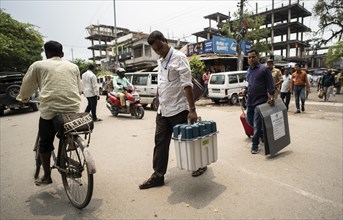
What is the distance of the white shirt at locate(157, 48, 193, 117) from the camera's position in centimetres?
277

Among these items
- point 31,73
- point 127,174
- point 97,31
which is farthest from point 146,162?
point 97,31

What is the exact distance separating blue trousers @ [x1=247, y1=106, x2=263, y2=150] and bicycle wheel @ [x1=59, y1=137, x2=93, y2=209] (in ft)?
9.35

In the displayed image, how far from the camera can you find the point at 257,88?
4254 millimetres

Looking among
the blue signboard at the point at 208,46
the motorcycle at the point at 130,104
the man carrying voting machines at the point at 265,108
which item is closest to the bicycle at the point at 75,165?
the man carrying voting machines at the point at 265,108

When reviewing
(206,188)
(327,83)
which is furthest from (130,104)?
(327,83)

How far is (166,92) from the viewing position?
2.93 m

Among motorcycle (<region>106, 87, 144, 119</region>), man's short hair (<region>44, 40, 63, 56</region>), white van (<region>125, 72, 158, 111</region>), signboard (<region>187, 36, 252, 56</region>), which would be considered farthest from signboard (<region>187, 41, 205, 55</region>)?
man's short hair (<region>44, 40, 63, 56</region>)

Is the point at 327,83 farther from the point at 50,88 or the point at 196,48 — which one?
the point at 50,88

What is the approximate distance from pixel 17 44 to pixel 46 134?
2433 cm

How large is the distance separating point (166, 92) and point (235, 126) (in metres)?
4.31

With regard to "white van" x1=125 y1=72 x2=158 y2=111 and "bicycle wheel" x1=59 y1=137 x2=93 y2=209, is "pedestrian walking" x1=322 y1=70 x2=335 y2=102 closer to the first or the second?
"white van" x1=125 y1=72 x2=158 y2=111

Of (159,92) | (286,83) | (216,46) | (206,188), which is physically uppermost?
(216,46)

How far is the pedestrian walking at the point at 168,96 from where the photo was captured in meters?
2.77

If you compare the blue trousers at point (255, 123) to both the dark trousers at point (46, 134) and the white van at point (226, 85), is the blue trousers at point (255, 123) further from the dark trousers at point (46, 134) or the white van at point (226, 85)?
the white van at point (226, 85)
